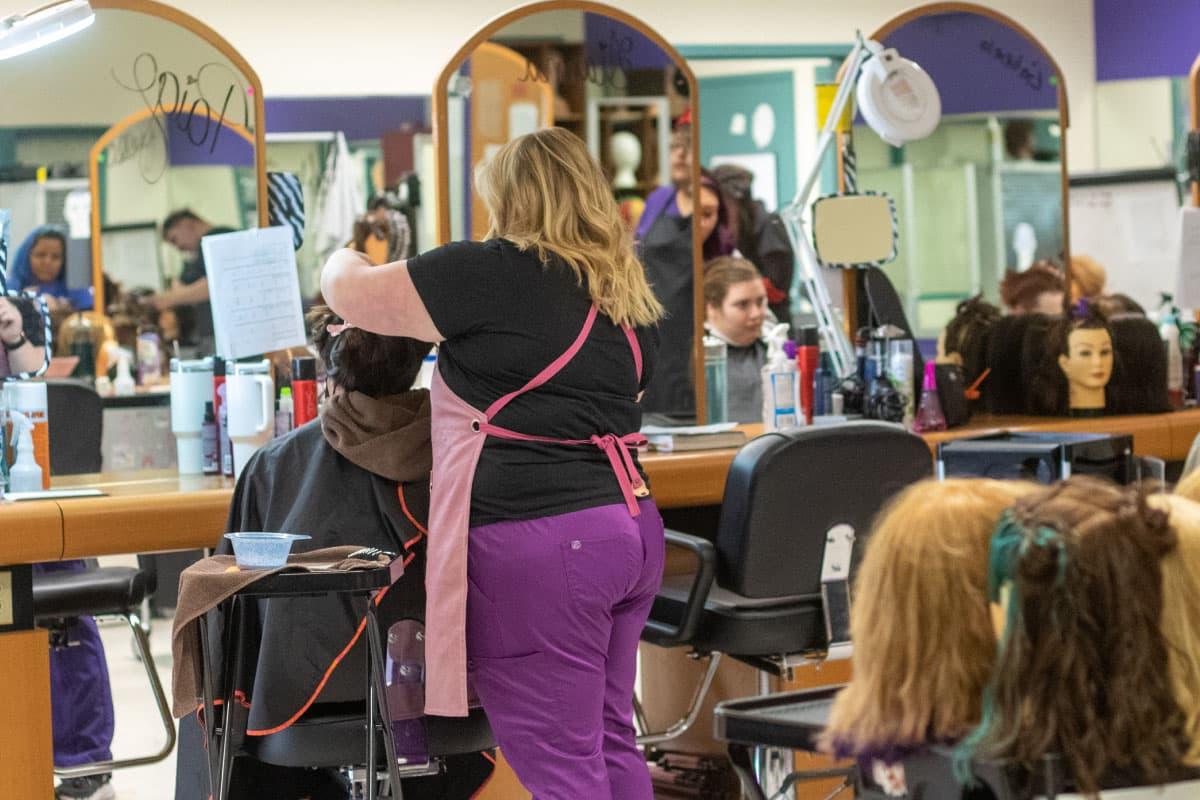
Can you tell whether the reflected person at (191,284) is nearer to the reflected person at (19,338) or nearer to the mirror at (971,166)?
the reflected person at (19,338)

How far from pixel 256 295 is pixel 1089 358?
202 cm

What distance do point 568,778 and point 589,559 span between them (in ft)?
1.06

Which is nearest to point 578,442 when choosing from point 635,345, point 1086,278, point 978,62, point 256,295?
point 635,345

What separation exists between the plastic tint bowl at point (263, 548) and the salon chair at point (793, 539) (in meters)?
0.77

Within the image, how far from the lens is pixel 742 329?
407 cm

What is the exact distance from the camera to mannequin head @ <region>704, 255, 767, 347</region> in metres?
3.99

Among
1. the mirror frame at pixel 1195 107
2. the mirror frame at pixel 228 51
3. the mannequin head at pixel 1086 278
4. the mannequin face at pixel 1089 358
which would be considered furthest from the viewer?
the mannequin head at pixel 1086 278

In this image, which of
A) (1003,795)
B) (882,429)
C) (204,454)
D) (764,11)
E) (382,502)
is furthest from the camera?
(764,11)

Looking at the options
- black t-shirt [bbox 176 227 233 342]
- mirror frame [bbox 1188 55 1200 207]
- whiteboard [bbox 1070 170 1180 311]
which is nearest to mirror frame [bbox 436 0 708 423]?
black t-shirt [bbox 176 227 233 342]

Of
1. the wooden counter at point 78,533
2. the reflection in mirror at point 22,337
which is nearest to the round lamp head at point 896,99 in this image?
the wooden counter at point 78,533

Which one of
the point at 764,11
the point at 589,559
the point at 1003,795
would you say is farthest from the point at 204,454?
the point at 764,11

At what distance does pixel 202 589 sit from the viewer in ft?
7.30

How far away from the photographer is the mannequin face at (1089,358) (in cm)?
388

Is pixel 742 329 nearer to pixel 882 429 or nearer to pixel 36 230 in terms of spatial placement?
pixel 882 429
